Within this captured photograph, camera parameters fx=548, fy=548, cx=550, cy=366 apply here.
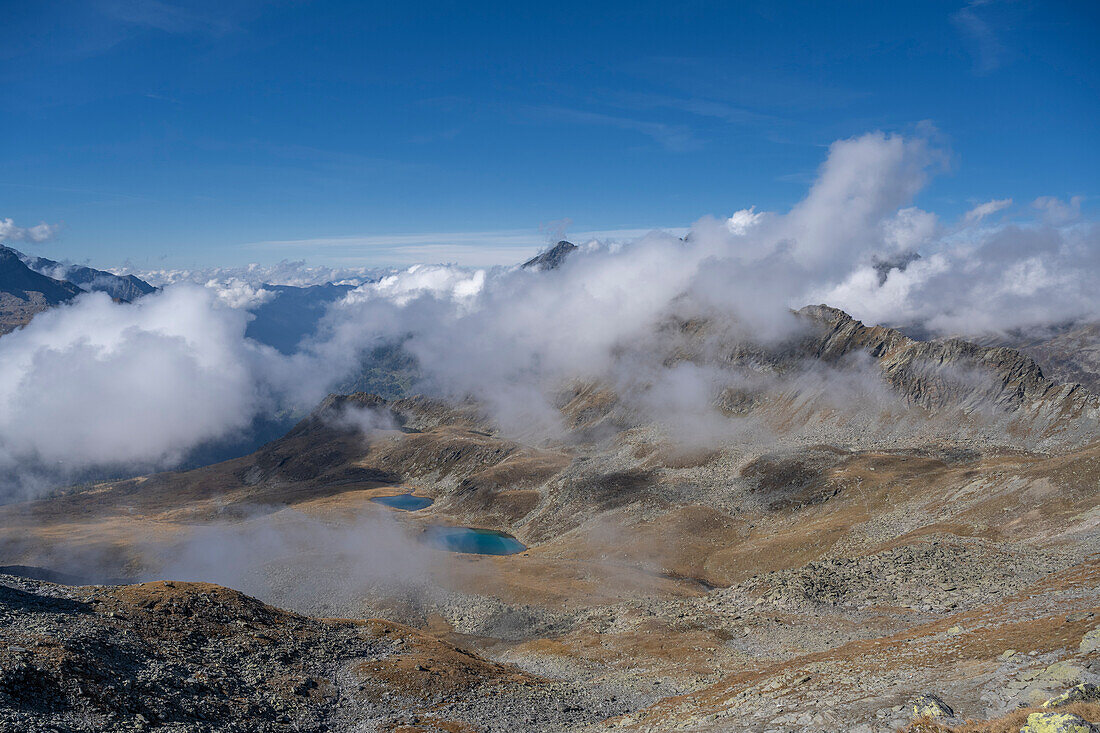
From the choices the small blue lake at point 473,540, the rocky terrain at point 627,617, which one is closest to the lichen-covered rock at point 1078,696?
the rocky terrain at point 627,617

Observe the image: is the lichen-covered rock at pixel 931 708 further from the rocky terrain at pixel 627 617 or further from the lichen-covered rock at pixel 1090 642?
the lichen-covered rock at pixel 1090 642

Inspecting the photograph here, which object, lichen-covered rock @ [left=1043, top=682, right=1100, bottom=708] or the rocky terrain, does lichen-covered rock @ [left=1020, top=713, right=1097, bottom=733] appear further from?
lichen-covered rock @ [left=1043, top=682, right=1100, bottom=708]

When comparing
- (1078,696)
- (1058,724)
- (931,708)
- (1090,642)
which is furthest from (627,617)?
(1058,724)

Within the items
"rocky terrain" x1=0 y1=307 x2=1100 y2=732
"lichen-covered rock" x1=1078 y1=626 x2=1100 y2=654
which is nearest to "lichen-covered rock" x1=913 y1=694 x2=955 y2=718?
"rocky terrain" x1=0 y1=307 x2=1100 y2=732

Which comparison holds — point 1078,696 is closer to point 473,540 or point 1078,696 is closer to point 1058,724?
point 1058,724

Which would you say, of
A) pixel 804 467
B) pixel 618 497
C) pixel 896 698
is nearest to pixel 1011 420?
pixel 804 467

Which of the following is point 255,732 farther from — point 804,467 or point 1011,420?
point 1011,420
